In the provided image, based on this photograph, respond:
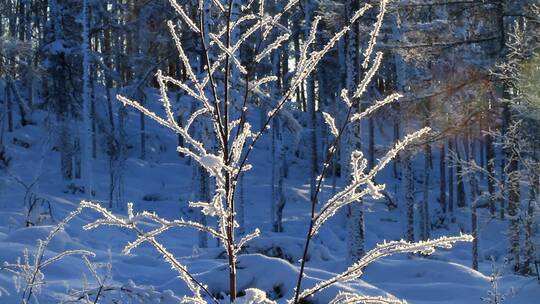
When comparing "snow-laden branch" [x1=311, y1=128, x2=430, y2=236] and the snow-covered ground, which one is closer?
"snow-laden branch" [x1=311, y1=128, x2=430, y2=236]

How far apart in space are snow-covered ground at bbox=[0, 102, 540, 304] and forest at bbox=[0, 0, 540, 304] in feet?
0.16

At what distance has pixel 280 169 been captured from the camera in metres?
24.2

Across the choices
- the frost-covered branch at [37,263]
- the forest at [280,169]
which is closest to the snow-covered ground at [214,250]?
the forest at [280,169]

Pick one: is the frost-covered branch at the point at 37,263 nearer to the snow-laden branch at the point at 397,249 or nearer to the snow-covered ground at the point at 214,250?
the snow-covered ground at the point at 214,250

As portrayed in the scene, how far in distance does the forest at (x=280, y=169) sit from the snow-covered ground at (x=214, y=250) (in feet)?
0.16

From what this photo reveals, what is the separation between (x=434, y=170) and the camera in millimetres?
44344

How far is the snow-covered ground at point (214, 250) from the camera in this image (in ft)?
26.7

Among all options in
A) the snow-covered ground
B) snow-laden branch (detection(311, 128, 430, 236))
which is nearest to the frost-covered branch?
the snow-covered ground

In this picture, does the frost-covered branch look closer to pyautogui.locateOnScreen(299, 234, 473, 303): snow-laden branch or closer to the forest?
the forest

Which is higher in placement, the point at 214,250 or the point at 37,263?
the point at 37,263

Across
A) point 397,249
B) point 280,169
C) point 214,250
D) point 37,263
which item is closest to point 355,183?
point 397,249

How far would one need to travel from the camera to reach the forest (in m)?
1.93

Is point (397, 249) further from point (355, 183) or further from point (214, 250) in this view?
point (214, 250)

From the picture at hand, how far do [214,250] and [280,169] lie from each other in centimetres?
1216
